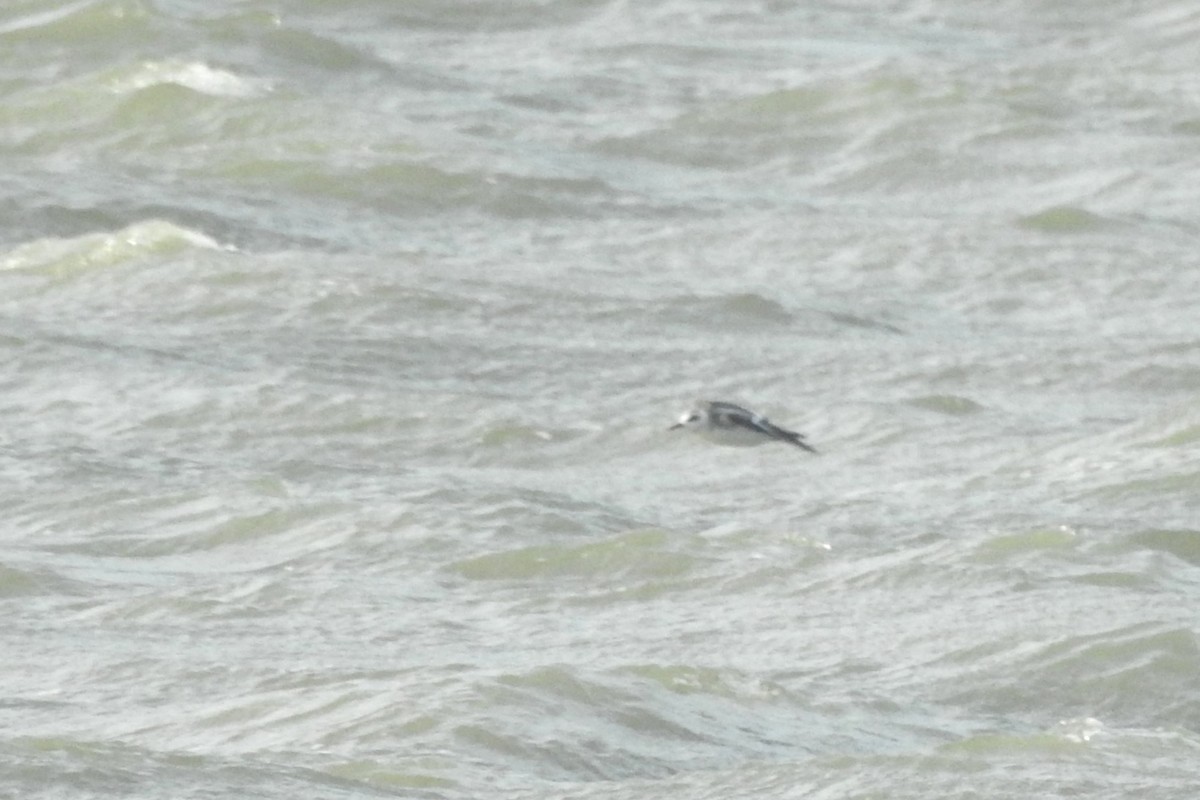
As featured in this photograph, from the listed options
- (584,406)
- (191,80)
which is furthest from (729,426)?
(191,80)

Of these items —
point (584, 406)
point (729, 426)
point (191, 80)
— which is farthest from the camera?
point (191, 80)

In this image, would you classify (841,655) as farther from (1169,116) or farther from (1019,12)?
(1019,12)

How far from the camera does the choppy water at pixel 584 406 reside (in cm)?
783

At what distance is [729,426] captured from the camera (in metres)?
10.7

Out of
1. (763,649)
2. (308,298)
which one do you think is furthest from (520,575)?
(308,298)

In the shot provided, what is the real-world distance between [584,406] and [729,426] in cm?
124

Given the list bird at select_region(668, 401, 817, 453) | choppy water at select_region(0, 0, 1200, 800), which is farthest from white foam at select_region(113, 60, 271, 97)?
bird at select_region(668, 401, 817, 453)

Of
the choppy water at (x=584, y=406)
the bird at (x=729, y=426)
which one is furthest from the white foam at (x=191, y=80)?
the bird at (x=729, y=426)

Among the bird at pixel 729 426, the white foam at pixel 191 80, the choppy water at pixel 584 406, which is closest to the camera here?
the choppy water at pixel 584 406

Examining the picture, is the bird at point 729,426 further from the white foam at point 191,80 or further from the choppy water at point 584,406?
the white foam at point 191,80

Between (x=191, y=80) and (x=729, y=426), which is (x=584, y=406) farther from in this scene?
(x=191, y=80)

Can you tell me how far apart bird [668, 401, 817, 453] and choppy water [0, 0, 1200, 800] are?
181 millimetres

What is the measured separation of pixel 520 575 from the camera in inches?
376

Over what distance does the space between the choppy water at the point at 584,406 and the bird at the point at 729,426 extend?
18 cm
